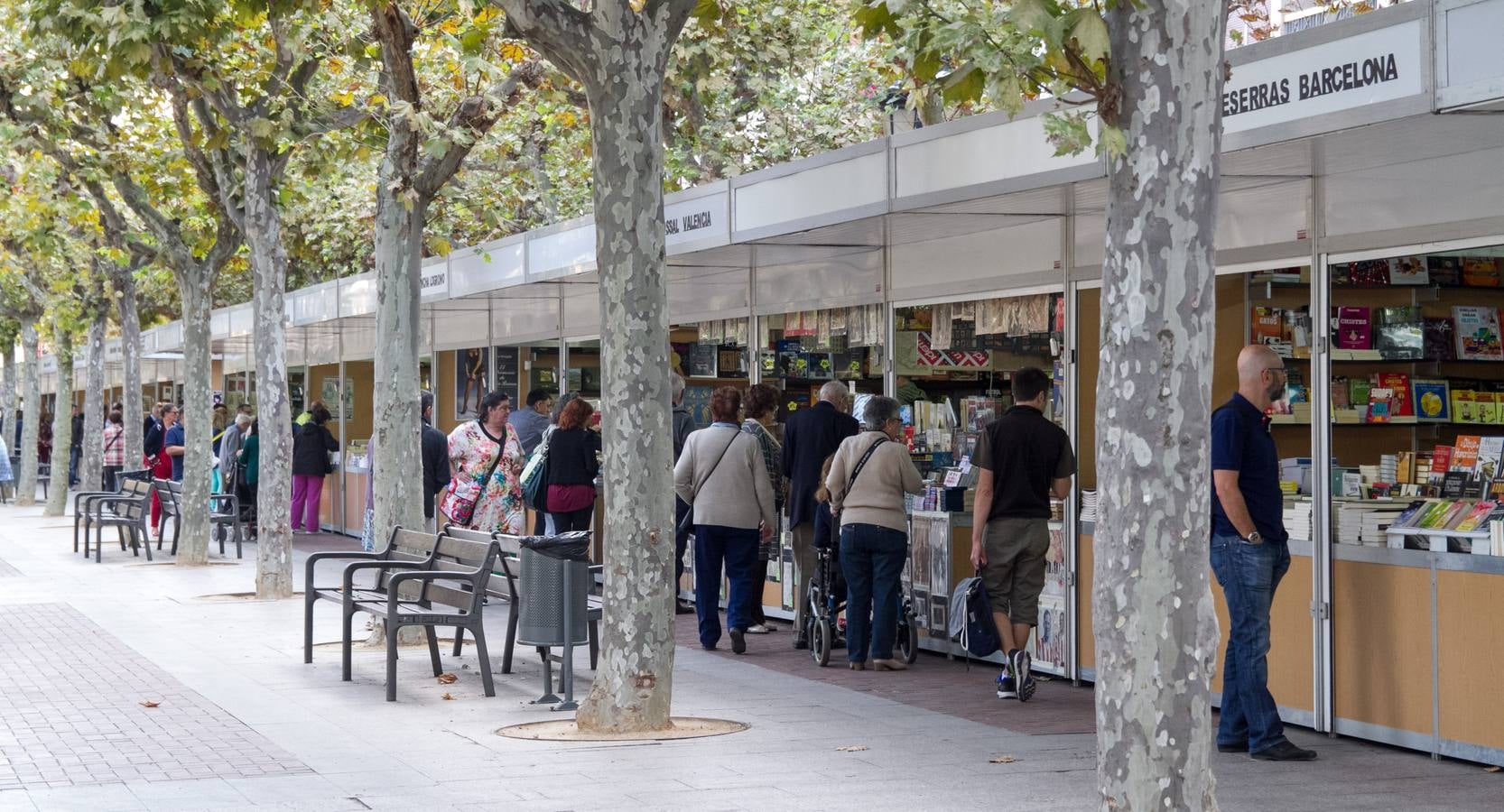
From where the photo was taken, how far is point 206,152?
16312 millimetres

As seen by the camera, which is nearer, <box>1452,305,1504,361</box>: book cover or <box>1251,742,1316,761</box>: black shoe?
<box>1251,742,1316,761</box>: black shoe

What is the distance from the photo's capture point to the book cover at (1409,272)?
8484 mm

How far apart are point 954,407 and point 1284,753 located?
431cm

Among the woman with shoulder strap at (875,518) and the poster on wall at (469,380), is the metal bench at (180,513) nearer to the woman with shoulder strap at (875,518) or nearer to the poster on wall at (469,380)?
the poster on wall at (469,380)

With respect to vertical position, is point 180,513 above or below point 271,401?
below

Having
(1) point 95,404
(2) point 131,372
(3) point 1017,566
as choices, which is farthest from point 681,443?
(1) point 95,404

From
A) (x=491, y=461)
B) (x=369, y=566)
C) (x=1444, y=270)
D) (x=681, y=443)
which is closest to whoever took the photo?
(x=1444, y=270)

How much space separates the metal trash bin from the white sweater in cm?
245

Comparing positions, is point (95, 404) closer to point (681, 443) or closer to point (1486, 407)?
point (681, 443)

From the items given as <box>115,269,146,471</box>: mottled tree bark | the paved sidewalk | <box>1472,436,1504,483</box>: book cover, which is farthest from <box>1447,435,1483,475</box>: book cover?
<box>115,269,146,471</box>: mottled tree bark

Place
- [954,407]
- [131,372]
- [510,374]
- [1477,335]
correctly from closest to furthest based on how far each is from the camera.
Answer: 1. [1477,335]
2. [954,407]
3. [510,374]
4. [131,372]

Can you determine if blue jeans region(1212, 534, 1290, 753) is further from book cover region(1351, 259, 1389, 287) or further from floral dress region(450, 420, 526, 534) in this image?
floral dress region(450, 420, 526, 534)

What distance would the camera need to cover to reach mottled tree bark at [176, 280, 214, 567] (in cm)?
1859

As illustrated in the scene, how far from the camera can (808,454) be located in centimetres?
1172
